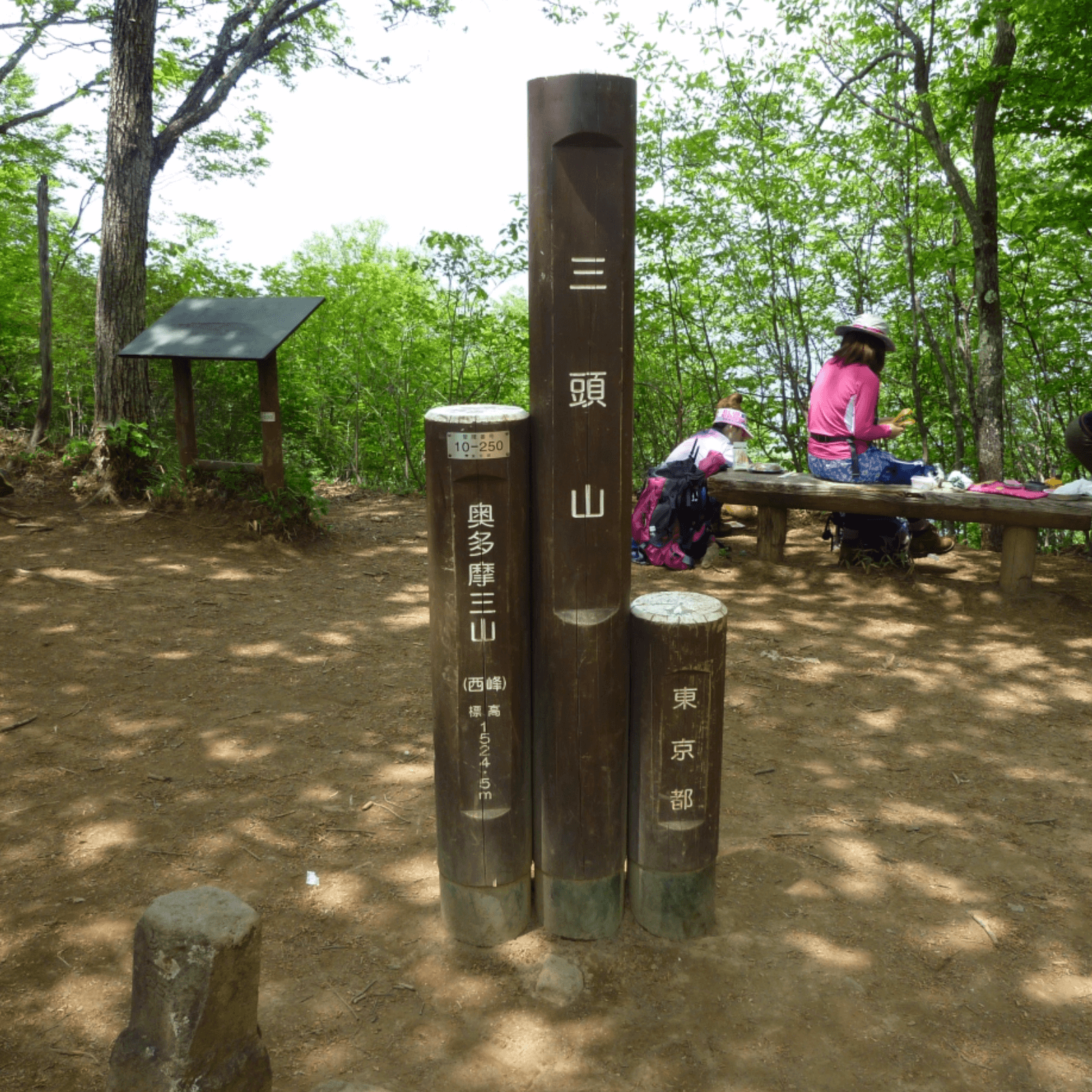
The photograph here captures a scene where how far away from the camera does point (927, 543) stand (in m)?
6.67

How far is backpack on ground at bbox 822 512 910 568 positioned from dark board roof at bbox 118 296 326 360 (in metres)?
4.48

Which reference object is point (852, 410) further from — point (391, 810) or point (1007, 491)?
point (391, 810)

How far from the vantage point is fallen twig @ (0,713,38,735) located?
12.7 feet

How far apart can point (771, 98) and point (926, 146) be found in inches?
64.0

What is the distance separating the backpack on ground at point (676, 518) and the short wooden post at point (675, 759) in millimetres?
4103

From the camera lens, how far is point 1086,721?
4301mm

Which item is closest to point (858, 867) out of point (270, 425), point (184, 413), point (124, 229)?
point (270, 425)

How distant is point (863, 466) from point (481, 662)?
4.83m

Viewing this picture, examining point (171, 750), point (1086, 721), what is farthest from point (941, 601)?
point (171, 750)

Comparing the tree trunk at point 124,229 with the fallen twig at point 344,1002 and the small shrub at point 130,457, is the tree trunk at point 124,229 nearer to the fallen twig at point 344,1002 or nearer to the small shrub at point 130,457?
the small shrub at point 130,457

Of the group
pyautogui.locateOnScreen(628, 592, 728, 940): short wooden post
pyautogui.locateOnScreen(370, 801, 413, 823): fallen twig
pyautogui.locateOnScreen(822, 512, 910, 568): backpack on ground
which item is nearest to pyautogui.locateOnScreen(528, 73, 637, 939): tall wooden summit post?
pyautogui.locateOnScreen(628, 592, 728, 940): short wooden post

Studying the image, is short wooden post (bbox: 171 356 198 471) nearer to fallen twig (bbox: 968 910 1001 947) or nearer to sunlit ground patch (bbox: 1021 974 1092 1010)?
fallen twig (bbox: 968 910 1001 947)

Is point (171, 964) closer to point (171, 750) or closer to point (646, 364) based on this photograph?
point (171, 750)

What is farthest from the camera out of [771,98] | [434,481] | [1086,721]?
[771,98]
